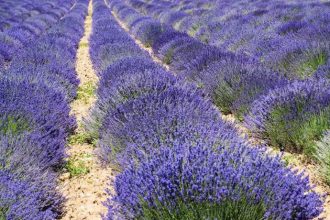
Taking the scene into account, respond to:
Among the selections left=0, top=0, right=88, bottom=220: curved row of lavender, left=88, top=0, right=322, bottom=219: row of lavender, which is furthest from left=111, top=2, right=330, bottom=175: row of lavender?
left=0, top=0, right=88, bottom=220: curved row of lavender

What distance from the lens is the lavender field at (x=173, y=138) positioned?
2293 millimetres

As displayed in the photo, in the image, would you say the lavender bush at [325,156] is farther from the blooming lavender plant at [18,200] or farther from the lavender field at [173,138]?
the blooming lavender plant at [18,200]

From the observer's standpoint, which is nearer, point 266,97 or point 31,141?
point 31,141

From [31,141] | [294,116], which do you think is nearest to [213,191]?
[31,141]

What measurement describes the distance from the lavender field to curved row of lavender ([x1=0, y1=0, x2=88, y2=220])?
1cm

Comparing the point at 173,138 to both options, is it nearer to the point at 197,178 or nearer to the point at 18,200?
the point at 197,178

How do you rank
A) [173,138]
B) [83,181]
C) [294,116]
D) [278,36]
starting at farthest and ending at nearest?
1. [278,36]
2. [294,116]
3. [83,181]
4. [173,138]

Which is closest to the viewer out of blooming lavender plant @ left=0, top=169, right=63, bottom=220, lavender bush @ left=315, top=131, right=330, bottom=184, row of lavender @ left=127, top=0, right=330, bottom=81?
blooming lavender plant @ left=0, top=169, right=63, bottom=220

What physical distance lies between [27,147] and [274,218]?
7.13 ft

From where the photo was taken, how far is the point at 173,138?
337 centimetres

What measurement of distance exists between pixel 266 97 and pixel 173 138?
1621mm

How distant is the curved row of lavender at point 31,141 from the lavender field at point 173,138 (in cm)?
1

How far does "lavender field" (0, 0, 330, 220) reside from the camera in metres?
2.29

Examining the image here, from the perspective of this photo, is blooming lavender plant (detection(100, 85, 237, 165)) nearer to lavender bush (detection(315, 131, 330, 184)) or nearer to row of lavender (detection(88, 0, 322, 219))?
row of lavender (detection(88, 0, 322, 219))
